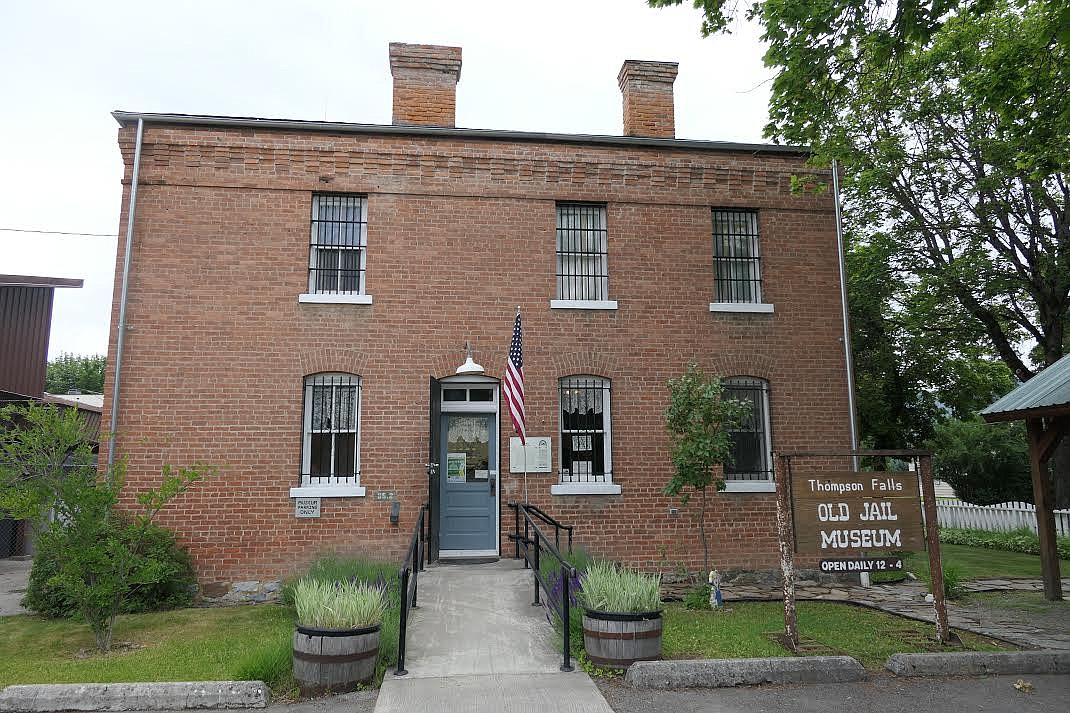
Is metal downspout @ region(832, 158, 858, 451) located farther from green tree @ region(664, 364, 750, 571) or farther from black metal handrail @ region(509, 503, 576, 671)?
black metal handrail @ region(509, 503, 576, 671)

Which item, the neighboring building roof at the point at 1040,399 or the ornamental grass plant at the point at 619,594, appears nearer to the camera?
the ornamental grass plant at the point at 619,594

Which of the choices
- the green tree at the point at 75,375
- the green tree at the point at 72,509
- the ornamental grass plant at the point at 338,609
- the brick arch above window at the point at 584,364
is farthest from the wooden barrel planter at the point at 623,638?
the green tree at the point at 75,375

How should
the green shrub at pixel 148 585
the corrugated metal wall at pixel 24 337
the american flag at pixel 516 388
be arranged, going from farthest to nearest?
the corrugated metal wall at pixel 24 337 < the american flag at pixel 516 388 < the green shrub at pixel 148 585

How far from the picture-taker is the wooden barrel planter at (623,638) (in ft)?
22.4

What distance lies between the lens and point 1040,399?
10547 mm

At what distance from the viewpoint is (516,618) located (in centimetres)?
829

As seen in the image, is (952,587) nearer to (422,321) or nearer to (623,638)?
(623,638)

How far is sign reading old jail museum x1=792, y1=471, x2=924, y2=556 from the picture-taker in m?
7.72

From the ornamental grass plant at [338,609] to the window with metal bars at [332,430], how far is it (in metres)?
4.40

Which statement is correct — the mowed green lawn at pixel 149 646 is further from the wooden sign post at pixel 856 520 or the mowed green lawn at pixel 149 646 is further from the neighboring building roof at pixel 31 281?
the neighboring building roof at pixel 31 281

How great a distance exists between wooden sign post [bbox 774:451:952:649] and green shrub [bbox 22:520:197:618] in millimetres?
7430

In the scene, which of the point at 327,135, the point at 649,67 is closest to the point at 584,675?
the point at 327,135

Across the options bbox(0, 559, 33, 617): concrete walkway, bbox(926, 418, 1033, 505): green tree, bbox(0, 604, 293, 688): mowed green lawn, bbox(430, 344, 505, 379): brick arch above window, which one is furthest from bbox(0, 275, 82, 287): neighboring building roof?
bbox(926, 418, 1033, 505): green tree

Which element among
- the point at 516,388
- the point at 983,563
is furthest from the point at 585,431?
the point at 983,563
